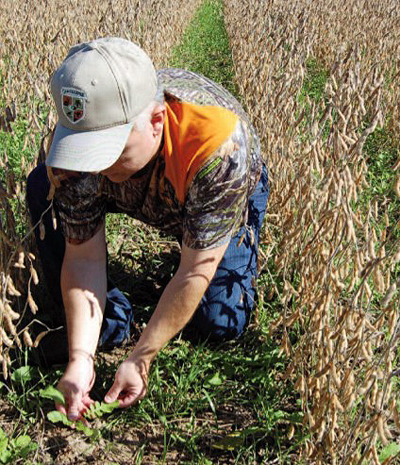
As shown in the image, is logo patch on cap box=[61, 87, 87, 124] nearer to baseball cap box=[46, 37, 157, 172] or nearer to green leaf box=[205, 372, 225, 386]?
baseball cap box=[46, 37, 157, 172]

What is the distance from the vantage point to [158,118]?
159 cm

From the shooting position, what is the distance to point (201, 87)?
189 cm

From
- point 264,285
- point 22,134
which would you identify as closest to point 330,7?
point 22,134

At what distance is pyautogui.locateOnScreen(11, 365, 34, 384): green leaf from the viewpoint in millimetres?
1900

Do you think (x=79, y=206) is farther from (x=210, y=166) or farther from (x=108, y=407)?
(x=108, y=407)

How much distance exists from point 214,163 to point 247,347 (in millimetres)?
942

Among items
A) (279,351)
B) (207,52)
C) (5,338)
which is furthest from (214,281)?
(207,52)

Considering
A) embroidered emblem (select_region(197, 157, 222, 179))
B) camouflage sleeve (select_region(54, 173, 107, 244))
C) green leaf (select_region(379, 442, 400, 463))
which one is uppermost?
embroidered emblem (select_region(197, 157, 222, 179))

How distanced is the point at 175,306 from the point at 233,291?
61 centimetres

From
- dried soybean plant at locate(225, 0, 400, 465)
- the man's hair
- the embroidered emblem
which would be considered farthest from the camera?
the embroidered emblem

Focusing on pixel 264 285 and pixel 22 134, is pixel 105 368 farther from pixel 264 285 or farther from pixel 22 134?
pixel 22 134

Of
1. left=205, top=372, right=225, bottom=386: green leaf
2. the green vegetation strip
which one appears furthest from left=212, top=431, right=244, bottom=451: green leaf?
the green vegetation strip

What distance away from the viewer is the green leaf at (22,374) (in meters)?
1.90

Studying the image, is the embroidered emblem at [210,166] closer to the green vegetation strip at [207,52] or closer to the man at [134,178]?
the man at [134,178]
